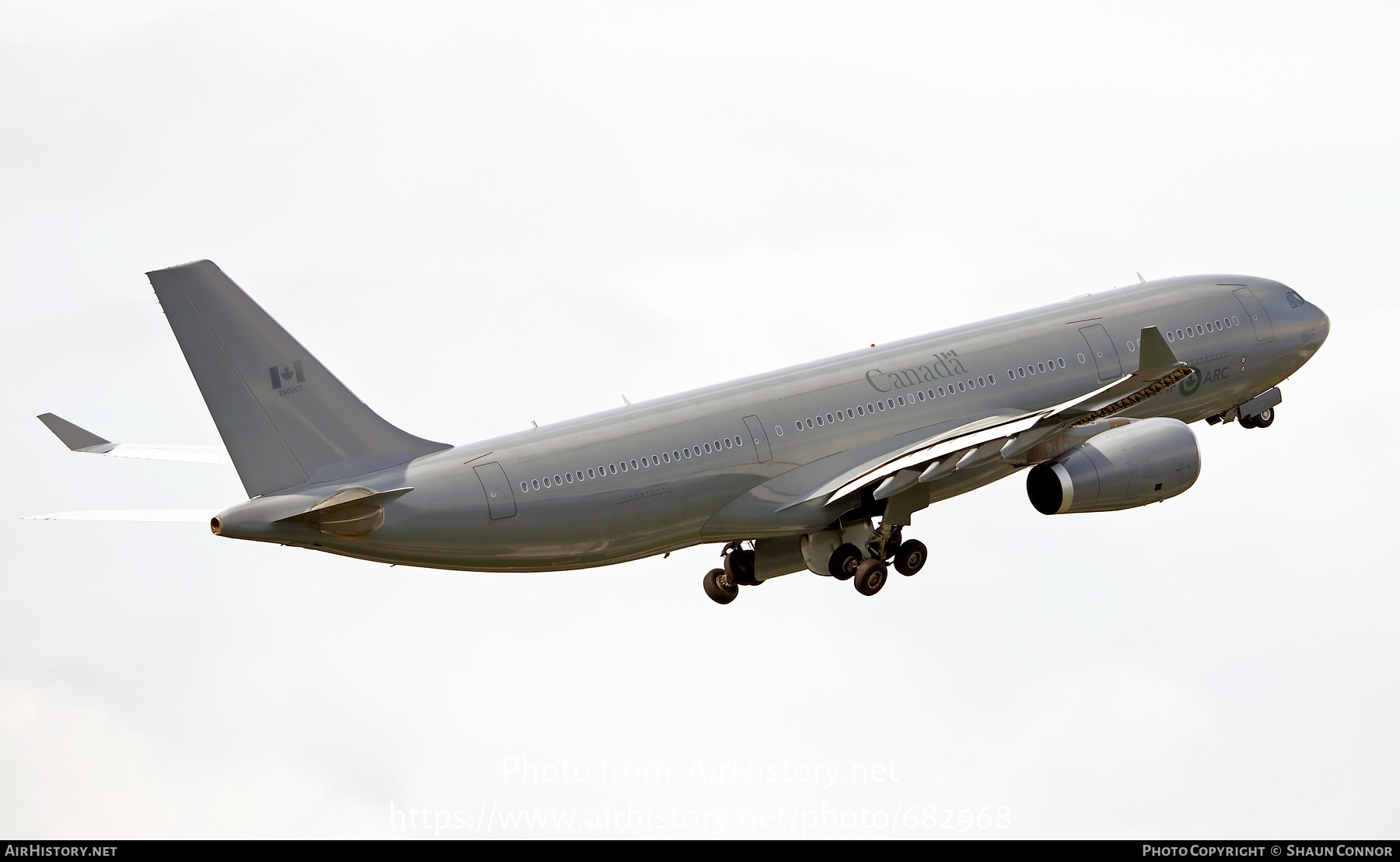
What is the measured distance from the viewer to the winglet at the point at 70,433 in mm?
35625

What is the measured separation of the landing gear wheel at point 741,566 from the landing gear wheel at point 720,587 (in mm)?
185

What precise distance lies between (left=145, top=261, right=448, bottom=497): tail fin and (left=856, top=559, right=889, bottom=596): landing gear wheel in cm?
946

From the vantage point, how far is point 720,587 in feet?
130

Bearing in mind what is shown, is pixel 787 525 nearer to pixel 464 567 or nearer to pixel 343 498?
pixel 464 567

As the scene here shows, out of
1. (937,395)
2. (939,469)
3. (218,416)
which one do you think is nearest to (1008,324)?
(937,395)

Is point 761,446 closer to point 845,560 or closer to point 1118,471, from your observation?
point 845,560

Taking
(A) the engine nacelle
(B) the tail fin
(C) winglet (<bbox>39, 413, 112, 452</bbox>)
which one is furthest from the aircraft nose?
(C) winglet (<bbox>39, 413, 112, 452</bbox>)

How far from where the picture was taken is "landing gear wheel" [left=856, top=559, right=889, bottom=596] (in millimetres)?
37000

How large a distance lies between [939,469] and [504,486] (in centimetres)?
791

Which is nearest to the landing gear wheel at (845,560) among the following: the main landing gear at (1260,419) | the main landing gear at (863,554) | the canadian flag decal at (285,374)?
the main landing gear at (863,554)

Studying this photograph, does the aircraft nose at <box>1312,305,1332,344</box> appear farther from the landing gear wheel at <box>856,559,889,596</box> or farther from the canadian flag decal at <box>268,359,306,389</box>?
the canadian flag decal at <box>268,359,306,389</box>

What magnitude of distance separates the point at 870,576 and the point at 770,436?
3276 mm

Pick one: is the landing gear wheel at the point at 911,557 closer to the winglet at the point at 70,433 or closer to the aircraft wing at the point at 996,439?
the aircraft wing at the point at 996,439

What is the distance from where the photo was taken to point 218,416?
3142 cm
